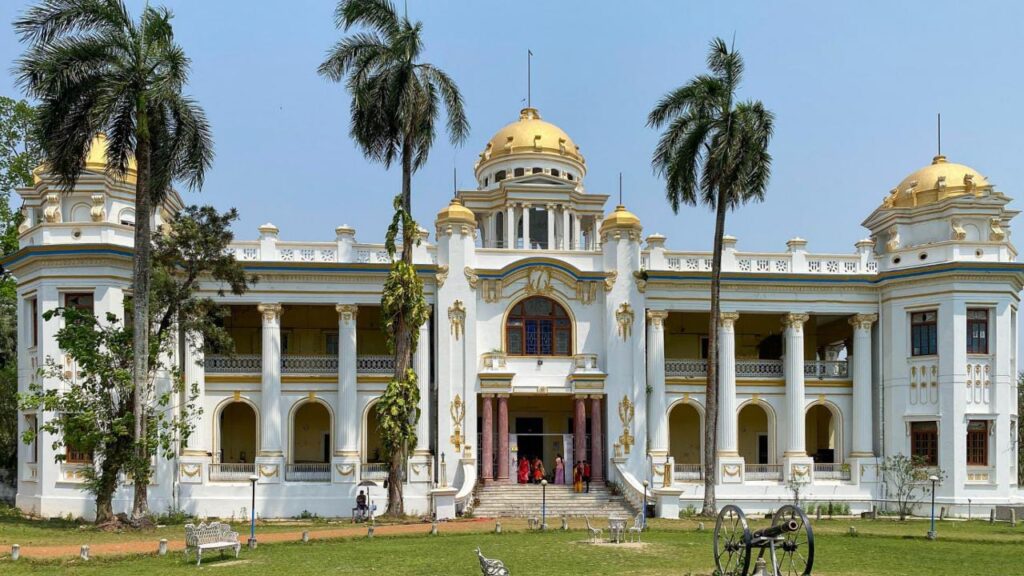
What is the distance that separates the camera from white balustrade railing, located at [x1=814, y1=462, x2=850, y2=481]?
1489 inches

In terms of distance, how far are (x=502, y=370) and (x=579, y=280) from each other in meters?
4.30

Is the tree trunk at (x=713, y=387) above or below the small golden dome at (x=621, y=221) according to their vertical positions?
below

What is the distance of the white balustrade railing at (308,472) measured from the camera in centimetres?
3597

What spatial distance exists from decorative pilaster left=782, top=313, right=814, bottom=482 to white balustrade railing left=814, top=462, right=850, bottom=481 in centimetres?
79

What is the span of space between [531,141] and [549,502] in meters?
16.4

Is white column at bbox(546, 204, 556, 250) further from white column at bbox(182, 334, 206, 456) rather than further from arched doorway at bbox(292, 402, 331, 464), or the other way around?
white column at bbox(182, 334, 206, 456)

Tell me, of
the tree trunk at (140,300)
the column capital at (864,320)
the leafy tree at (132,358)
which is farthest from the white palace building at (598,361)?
the tree trunk at (140,300)

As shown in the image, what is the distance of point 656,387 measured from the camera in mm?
37531

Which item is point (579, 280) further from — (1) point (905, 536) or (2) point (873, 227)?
(1) point (905, 536)

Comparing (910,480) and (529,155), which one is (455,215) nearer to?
(529,155)

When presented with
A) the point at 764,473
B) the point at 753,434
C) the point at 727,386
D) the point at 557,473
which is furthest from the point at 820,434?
the point at 557,473

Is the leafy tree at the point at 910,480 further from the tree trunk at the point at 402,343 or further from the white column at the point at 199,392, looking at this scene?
the white column at the point at 199,392

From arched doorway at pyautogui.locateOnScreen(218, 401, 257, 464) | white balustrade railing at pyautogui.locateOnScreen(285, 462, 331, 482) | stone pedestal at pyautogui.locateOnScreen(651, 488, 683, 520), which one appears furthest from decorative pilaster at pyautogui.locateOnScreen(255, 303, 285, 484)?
stone pedestal at pyautogui.locateOnScreen(651, 488, 683, 520)

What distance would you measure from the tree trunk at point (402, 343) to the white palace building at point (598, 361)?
233 cm
